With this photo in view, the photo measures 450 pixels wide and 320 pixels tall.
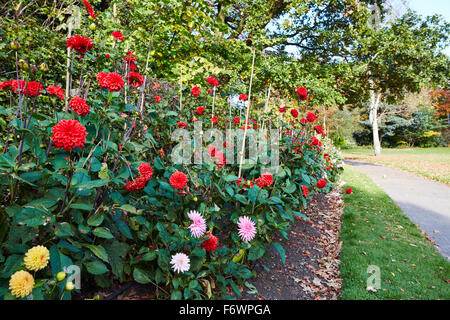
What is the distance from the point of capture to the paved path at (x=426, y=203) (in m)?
3.60

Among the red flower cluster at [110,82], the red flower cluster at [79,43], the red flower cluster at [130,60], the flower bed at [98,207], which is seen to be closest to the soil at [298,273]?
the flower bed at [98,207]

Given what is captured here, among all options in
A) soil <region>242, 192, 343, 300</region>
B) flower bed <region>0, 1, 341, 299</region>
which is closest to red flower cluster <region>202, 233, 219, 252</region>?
flower bed <region>0, 1, 341, 299</region>

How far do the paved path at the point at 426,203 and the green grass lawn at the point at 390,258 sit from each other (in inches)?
9.5

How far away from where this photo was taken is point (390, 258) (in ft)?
8.80

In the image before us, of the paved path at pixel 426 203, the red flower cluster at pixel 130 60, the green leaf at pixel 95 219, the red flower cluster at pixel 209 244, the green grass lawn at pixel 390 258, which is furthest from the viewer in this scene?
the paved path at pixel 426 203

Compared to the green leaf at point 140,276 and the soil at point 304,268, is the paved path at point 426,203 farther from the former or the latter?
the green leaf at point 140,276

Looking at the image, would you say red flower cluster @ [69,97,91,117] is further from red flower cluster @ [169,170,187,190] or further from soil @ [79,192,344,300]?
soil @ [79,192,344,300]

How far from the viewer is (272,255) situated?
7.84 ft

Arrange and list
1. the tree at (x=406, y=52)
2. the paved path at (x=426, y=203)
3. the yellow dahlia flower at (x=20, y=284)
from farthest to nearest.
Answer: the tree at (x=406, y=52)
the paved path at (x=426, y=203)
the yellow dahlia flower at (x=20, y=284)

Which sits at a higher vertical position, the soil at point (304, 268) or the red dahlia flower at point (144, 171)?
the red dahlia flower at point (144, 171)

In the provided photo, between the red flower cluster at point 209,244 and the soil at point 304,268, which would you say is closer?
the red flower cluster at point 209,244

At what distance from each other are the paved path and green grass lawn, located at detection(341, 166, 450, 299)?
0.24 m
